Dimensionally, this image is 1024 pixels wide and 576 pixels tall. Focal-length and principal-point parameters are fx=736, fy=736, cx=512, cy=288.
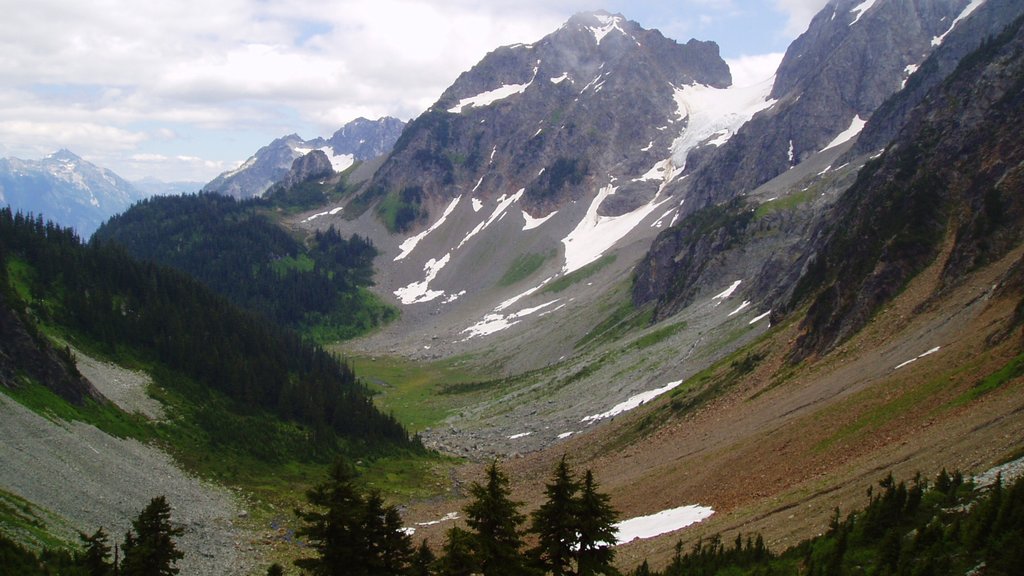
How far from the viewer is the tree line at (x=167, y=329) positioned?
80.9 m

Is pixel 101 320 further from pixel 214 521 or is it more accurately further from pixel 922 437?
pixel 922 437

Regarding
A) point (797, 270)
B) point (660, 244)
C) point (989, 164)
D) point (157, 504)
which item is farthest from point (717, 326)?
point (157, 504)

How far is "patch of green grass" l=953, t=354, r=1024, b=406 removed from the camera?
116ft

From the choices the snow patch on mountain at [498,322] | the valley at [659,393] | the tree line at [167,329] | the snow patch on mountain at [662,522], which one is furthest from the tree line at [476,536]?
the snow patch on mountain at [498,322]

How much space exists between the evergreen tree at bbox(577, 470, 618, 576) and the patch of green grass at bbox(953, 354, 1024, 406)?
72.4ft

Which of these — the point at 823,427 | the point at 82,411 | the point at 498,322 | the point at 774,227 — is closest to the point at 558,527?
the point at 823,427

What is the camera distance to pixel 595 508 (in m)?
24.2

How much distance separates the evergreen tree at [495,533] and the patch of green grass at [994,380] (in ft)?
82.9

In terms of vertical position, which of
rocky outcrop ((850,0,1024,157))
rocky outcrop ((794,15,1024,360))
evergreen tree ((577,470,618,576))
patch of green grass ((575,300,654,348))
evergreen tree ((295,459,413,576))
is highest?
rocky outcrop ((850,0,1024,157))

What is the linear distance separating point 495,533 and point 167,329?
7562 centimetres

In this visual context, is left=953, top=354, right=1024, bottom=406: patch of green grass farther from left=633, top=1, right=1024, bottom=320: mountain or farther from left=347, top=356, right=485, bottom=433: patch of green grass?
left=347, top=356, right=485, bottom=433: patch of green grass

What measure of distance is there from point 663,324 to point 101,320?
78.9 meters

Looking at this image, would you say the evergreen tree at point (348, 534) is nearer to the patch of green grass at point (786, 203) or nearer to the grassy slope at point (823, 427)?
the grassy slope at point (823, 427)

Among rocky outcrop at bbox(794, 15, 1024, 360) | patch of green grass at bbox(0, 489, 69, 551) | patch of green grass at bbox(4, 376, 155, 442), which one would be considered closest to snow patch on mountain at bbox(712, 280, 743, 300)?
rocky outcrop at bbox(794, 15, 1024, 360)
